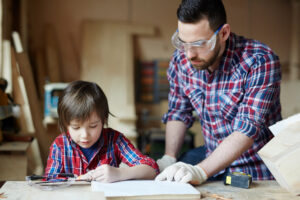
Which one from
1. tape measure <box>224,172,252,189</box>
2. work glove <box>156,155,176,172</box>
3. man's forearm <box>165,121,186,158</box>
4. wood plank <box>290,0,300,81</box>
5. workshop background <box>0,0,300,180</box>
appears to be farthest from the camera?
wood plank <box>290,0,300,81</box>

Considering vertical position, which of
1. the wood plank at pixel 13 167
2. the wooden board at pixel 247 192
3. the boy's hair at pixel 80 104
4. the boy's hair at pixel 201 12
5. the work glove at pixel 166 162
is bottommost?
the wood plank at pixel 13 167

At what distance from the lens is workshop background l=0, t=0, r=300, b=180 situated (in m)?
4.44

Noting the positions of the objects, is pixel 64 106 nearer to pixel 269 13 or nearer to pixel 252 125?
pixel 252 125

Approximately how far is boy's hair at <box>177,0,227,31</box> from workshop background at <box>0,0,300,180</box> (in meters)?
2.60

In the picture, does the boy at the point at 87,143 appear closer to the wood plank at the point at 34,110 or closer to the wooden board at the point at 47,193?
the wooden board at the point at 47,193

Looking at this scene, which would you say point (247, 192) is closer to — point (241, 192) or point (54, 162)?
point (241, 192)

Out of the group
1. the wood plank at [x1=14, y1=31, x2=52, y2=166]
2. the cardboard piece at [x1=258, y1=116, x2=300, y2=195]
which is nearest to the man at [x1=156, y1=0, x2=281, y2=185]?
the cardboard piece at [x1=258, y1=116, x2=300, y2=195]

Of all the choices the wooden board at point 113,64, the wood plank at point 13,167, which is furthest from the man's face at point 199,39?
Answer: the wooden board at point 113,64

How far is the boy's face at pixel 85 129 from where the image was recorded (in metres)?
1.50

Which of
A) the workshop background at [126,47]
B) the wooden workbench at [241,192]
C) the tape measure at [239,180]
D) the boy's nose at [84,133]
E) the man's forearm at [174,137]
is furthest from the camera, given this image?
the workshop background at [126,47]

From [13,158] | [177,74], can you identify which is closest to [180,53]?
[177,74]

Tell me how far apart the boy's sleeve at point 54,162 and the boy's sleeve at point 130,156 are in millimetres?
282

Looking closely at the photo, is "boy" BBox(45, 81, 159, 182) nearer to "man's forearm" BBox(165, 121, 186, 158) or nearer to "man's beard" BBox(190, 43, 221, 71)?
"man's forearm" BBox(165, 121, 186, 158)

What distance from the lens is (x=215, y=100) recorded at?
184 centimetres
